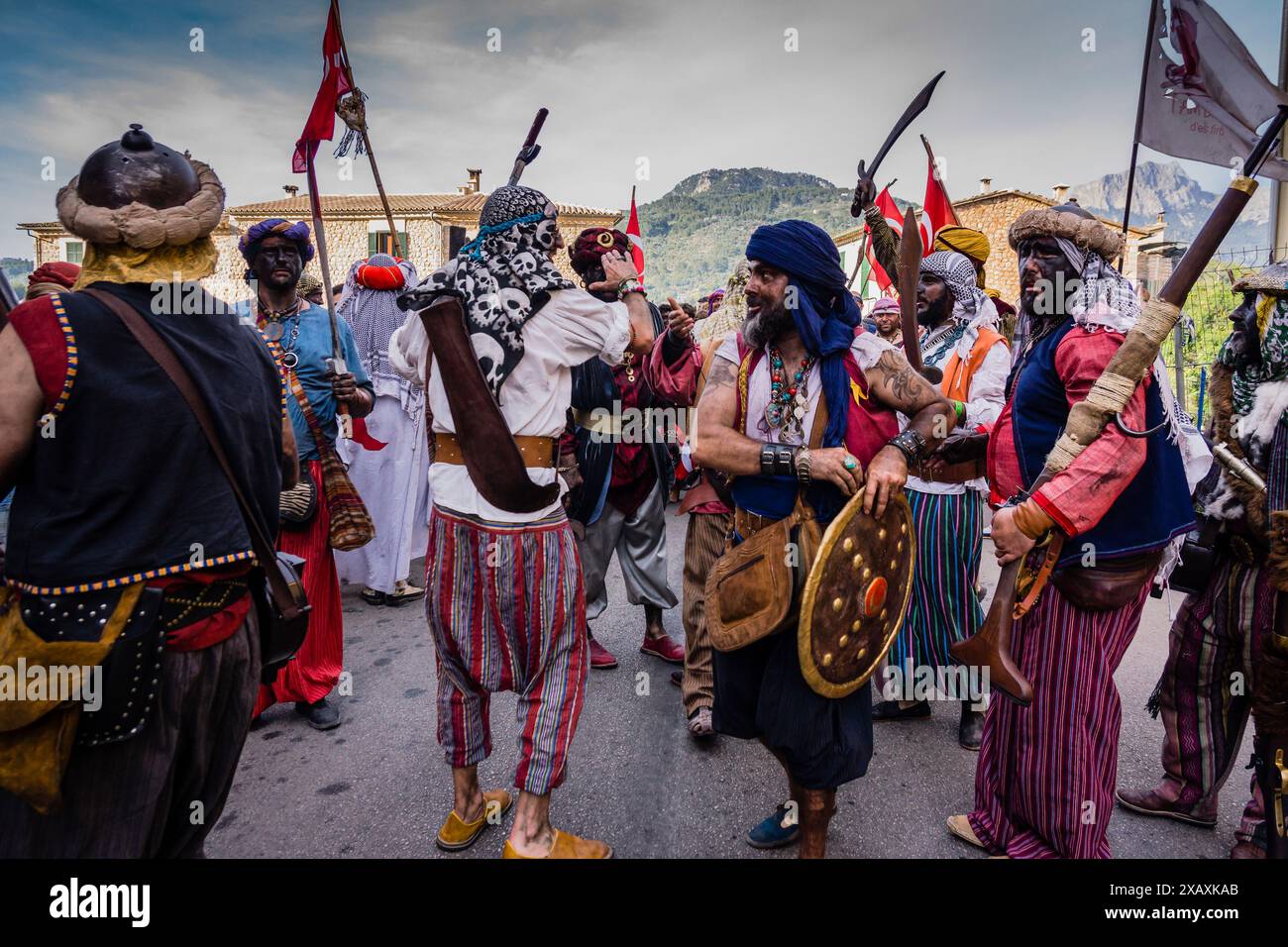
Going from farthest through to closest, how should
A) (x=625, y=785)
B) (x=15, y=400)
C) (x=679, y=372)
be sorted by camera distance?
(x=679, y=372)
(x=625, y=785)
(x=15, y=400)

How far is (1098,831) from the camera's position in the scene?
2.33m

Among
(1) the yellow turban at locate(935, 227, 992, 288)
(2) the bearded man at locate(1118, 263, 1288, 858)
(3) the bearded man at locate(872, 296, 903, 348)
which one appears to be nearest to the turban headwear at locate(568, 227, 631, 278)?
(1) the yellow turban at locate(935, 227, 992, 288)

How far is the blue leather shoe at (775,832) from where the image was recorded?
107 inches

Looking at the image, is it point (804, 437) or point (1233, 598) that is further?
point (1233, 598)

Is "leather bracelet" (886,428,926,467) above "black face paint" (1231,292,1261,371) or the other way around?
the other way around

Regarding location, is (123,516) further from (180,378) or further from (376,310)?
(376,310)

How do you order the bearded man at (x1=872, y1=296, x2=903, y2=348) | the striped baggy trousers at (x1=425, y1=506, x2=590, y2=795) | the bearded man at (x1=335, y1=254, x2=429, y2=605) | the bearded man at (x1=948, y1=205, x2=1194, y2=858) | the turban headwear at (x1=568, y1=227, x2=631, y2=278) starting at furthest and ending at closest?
the bearded man at (x1=872, y1=296, x2=903, y2=348)
the bearded man at (x1=335, y1=254, x2=429, y2=605)
the turban headwear at (x1=568, y1=227, x2=631, y2=278)
the striped baggy trousers at (x1=425, y1=506, x2=590, y2=795)
the bearded man at (x1=948, y1=205, x2=1194, y2=858)

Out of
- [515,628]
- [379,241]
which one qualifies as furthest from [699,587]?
[379,241]

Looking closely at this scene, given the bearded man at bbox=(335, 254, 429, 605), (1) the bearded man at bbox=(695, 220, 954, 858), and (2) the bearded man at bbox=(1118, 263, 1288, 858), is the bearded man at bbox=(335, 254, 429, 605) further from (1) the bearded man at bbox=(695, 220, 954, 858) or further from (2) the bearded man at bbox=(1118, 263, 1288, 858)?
(2) the bearded man at bbox=(1118, 263, 1288, 858)

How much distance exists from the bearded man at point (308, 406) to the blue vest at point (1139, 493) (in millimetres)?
3075

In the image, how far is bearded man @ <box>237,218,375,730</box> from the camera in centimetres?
358

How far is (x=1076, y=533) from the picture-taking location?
2.08m

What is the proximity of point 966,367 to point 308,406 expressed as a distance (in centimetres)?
327

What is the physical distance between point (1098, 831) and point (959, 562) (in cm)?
→ 144
